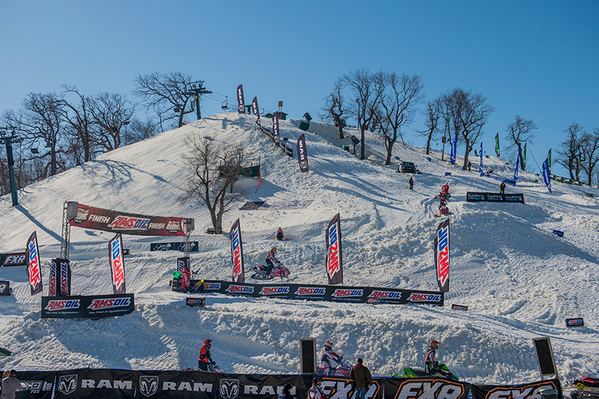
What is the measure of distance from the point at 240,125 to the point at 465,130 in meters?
27.4

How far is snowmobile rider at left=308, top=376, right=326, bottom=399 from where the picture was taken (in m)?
8.91

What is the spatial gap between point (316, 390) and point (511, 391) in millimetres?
4217

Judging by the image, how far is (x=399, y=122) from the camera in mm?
50312

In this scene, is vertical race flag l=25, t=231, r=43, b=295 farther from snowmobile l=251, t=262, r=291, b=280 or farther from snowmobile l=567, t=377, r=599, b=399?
snowmobile l=567, t=377, r=599, b=399

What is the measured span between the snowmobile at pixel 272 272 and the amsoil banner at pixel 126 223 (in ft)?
13.5

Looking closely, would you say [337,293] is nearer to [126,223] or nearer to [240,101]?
[126,223]

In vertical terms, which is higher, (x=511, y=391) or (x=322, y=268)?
(x=322, y=268)

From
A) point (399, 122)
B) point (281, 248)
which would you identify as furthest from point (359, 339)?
point (399, 122)

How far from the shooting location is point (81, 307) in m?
14.2

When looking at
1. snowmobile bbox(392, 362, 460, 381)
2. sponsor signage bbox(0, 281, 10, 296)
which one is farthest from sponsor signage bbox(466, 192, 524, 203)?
sponsor signage bbox(0, 281, 10, 296)

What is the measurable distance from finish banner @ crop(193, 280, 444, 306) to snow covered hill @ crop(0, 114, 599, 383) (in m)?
1.02

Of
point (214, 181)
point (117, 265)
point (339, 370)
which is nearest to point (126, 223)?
point (117, 265)

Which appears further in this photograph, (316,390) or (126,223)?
(126,223)

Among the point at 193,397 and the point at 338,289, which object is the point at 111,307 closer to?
the point at 193,397
